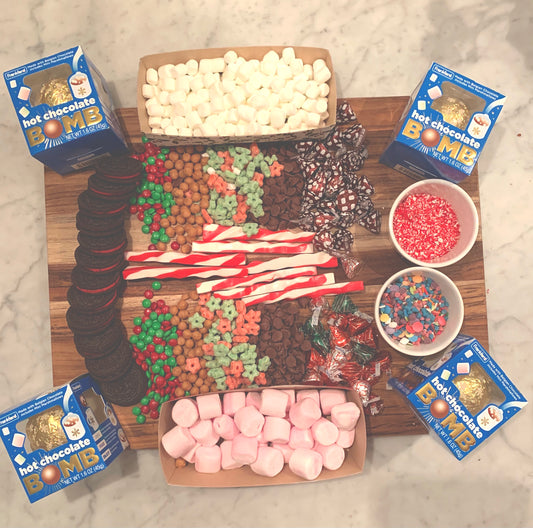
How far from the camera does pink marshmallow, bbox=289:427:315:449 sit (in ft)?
4.83

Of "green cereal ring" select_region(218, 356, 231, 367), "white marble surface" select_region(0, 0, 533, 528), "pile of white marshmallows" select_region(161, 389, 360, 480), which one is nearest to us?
"pile of white marshmallows" select_region(161, 389, 360, 480)

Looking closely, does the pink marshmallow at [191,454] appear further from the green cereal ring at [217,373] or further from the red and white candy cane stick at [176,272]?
the red and white candy cane stick at [176,272]

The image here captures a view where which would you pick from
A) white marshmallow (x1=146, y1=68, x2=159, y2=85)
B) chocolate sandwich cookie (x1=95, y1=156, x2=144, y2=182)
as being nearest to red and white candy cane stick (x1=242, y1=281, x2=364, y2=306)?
chocolate sandwich cookie (x1=95, y1=156, x2=144, y2=182)

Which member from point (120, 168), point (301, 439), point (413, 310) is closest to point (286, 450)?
point (301, 439)

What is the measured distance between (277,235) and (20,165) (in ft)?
3.38

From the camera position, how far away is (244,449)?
1.42 meters

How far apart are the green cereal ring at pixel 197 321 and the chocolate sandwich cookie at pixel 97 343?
0.24m

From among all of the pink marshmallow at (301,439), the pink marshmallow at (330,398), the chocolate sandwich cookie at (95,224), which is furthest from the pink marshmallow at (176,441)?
the chocolate sandwich cookie at (95,224)

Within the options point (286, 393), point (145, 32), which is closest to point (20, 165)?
point (145, 32)

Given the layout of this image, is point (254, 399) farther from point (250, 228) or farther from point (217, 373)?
point (250, 228)

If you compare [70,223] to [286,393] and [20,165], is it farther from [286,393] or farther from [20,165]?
[286,393]

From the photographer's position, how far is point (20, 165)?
1.78 m

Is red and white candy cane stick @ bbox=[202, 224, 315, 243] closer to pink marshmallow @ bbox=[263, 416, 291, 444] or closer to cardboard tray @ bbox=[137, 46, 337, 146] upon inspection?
cardboard tray @ bbox=[137, 46, 337, 146]

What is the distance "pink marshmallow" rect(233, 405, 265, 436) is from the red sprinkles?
2.34 feet
